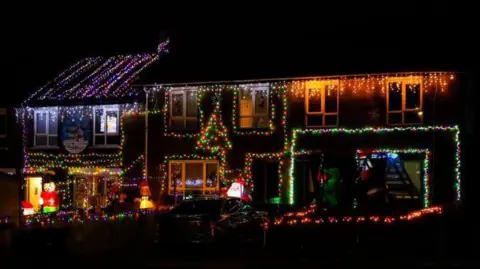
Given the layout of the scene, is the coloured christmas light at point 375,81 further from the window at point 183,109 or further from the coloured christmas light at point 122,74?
the coloured christmas light at point 122,74

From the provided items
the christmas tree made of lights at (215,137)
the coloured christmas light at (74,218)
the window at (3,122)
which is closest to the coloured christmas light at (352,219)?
the coloured christmas light at (74,218)

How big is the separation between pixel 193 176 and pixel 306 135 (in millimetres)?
5475

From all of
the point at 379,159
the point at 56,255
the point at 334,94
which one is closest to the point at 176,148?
the point at 334,94

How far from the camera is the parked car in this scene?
18.0 m

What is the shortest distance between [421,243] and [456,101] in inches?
403

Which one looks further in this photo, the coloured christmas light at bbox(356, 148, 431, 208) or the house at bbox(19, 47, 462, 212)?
the coloured christmas light at bbox(356, 148, 431, 208)

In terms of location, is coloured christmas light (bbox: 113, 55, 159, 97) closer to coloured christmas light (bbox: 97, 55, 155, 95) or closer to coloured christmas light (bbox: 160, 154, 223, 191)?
coloured christmas light (bbox: 97, 55, 155, 95)

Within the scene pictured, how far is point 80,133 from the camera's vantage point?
1226 inches

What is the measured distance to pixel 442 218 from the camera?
17188mm

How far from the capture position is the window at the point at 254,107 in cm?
2856

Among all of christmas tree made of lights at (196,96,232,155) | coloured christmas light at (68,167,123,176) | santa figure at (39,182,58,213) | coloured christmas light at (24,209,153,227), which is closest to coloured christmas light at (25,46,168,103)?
coloured christmas light at (68,167,123,176)

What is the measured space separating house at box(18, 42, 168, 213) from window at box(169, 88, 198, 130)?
1443 mm

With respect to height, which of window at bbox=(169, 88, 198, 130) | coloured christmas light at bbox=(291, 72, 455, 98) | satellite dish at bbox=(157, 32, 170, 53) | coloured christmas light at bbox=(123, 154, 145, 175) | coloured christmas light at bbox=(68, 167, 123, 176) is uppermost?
satellite dish at bbox=(157, 32, 170, 53)

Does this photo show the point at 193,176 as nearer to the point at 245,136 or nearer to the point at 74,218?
the point at 245,136
